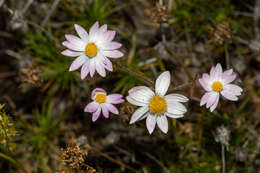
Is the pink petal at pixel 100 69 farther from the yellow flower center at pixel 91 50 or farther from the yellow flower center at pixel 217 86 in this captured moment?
the yellow flower center at pixel 217 86

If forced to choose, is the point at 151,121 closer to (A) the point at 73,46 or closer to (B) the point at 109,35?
(B) the point at 109,35

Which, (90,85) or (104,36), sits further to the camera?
(90,85)

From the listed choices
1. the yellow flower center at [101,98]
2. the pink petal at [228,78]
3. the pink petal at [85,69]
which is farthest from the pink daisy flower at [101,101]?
the pink petal at [228,78]

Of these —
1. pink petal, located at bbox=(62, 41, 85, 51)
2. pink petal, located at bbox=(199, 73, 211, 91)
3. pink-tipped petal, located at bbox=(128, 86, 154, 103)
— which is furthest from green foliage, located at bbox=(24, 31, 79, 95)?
pink petal, located at bbox=(199, 73, 211, 91)

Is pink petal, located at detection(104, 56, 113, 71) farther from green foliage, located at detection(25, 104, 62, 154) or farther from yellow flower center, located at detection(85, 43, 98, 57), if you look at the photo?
green foliage, located at detection(25, 104, 62, 154)

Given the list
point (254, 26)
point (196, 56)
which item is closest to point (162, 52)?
point (196, 56)

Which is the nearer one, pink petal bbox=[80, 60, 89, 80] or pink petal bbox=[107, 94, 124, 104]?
pink petal bbox=[80, 60, 89, 80]

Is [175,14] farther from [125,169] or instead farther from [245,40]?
[125,169]
